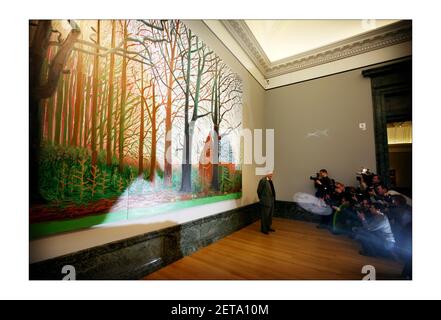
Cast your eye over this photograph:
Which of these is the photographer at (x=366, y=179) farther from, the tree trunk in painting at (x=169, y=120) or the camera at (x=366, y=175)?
the tree trunk in painting at (x=169, y=120)

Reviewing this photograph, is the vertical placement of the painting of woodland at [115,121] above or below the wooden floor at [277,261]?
above

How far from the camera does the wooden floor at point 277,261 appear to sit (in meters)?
2.23

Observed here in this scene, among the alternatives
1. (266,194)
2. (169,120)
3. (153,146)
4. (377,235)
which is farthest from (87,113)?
(377,235)

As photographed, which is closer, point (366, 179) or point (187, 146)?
point (187, 146)

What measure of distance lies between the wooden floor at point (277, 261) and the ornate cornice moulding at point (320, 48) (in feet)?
13.1

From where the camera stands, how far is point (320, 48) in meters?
4.63

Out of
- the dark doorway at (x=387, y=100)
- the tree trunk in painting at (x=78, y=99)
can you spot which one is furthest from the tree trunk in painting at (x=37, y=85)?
the dark doorway at (x=387, y=100)

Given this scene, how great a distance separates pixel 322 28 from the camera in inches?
155

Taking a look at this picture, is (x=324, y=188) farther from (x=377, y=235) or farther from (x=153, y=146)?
(x=153, y=146)

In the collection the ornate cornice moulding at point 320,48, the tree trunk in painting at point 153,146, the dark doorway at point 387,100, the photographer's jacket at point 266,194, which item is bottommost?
the photographer's jacket at point 266,194

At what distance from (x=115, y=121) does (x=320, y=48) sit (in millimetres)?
5131

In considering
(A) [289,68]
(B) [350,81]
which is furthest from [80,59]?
(B) [350,81]

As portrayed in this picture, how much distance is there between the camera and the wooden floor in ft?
7.31
